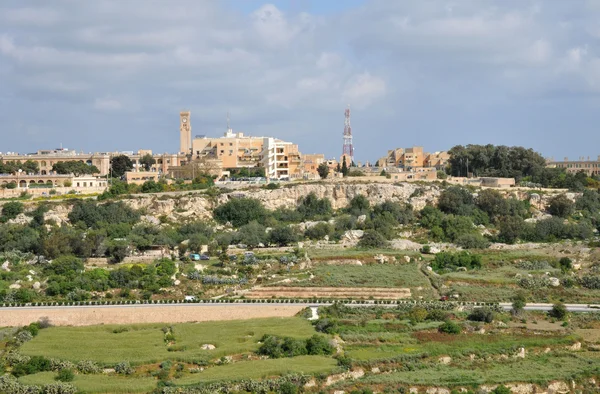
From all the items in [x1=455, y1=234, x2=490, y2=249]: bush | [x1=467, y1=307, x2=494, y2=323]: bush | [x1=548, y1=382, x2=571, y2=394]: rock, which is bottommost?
[x1=548, y1=382, x2=571, y2=394]: rock

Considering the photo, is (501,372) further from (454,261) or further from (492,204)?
(492,204)

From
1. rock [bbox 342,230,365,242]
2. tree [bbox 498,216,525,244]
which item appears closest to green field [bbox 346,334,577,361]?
Answer: rock [bbox 342,230,365,242]

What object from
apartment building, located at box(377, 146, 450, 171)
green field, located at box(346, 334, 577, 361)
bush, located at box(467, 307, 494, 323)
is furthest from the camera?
apartment building, located at box(377, 146, 450, 171)

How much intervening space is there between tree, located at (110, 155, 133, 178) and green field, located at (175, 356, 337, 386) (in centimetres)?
4697

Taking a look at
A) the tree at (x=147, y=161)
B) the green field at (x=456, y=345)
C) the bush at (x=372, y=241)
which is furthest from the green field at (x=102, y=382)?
the tree at (x=147, y=161)

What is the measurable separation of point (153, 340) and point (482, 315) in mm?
13932

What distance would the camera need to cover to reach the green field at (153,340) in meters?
33.6

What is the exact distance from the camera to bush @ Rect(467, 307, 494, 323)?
127 ft

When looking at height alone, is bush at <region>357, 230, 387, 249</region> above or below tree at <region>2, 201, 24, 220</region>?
below

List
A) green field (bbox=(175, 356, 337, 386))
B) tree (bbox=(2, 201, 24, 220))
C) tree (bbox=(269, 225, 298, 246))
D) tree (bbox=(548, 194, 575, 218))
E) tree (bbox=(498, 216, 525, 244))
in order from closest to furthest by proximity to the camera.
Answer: green field (bbox=(175, 356, 337, 386))
tree (bbox=(269, 225, 298, 246))
tree (bbox=(2, 201, 24, 220))
tree (bbox=(498, 216, 525, 244))
tree (bbox=(548, 194, 575, 218))

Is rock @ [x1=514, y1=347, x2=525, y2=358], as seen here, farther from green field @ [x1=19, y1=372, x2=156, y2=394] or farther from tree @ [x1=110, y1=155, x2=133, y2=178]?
tree @ [x1=110, y1=155, x2=133, y2=178]

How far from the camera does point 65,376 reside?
31.2m

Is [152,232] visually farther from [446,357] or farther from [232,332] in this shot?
[446,357]

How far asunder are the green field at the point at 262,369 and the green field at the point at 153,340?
140 cm
